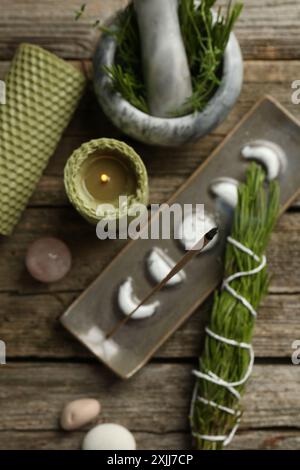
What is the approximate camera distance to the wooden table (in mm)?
951

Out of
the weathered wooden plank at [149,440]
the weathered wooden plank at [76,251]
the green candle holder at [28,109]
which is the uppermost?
the green candle holder at [28,109]

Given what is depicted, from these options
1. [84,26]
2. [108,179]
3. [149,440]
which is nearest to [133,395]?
[149,440]

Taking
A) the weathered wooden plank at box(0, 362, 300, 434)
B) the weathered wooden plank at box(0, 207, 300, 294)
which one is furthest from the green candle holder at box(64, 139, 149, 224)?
the weathered wooden plank at box(0, 362, 300, 434)

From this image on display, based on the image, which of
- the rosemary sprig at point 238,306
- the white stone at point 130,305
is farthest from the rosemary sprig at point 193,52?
the white stone at point 130,305

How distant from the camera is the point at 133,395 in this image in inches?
37.6

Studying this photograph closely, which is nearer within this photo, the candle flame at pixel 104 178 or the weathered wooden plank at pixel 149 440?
the candle flame at pixel 104 178

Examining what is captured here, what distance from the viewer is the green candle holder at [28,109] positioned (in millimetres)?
877

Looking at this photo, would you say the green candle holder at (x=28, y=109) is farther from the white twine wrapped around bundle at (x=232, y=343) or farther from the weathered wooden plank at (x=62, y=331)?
the white twine wrapped around bundle at (x=232, y=343)

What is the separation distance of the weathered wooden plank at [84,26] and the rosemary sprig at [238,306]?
0.18 metres

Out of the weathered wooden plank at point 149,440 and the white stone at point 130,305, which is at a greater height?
the white stone at point 130,305

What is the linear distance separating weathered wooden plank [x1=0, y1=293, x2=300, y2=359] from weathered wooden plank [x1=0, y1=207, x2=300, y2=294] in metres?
0.02

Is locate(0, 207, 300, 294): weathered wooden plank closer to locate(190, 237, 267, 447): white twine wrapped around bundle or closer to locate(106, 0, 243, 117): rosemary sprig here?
locate(190, 237, 267, 447): white twine wrapped around bundle

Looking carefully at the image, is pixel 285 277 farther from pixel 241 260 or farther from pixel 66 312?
pixel 66 312
